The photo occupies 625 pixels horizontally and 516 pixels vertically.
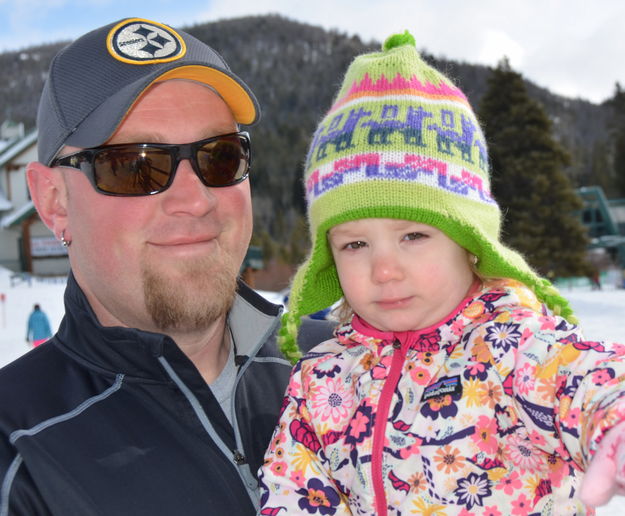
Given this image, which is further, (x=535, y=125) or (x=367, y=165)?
(x=535, y=125)

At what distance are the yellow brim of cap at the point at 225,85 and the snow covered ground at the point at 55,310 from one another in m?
4.11

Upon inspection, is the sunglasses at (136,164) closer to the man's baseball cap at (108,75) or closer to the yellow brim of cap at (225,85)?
the man's baseball cap at (108,75)

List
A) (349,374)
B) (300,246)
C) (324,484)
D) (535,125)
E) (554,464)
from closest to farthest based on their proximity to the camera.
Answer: (554,464), (324,484), (349,374), (535,125), (300,246)

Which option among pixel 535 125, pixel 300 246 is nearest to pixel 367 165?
pixel 535 125

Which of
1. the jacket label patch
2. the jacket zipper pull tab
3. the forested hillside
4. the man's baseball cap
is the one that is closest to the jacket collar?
the jacket zipper pull tab

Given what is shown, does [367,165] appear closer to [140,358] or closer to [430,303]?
[430,303]

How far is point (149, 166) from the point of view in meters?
2.36

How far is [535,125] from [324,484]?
2691 centimetres

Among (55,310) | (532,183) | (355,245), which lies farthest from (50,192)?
(532,183)

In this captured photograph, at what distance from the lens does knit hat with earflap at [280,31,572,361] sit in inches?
83.9

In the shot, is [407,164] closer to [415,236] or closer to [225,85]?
[415,236]

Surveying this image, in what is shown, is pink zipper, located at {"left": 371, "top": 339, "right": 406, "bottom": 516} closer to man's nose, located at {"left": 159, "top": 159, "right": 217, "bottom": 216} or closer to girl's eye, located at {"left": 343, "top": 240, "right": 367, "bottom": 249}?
girl's eye, located at {"left": 343, "top": 240, "right": 367, "bottom": 249}

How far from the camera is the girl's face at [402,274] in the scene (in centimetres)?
211

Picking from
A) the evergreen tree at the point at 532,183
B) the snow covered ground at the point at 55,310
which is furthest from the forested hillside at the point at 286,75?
the snow covered ground at the point at 55,310
